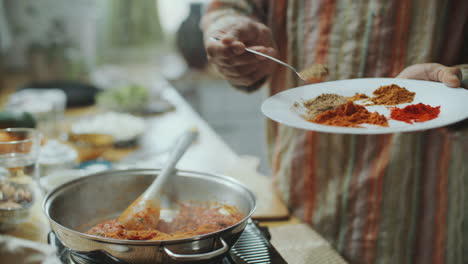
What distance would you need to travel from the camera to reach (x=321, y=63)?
2.15 ft

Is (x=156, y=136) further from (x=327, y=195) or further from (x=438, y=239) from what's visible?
(x=438, y=239)

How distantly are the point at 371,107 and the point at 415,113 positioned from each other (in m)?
0.05

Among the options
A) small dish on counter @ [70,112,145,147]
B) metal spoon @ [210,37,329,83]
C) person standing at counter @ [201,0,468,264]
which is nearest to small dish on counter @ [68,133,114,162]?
small dish on counter @ [70,112,145,147]

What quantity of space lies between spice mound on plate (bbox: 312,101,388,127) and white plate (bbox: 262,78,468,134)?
0.03 ft

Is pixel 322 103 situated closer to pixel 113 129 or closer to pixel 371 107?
pixel 371 107

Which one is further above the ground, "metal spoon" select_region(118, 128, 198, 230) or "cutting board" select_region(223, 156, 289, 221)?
"metal spoon" select_region(118, 128, 198, 230)

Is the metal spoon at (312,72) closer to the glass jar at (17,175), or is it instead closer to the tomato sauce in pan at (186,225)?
the tomato sauce in pan at (186,225)

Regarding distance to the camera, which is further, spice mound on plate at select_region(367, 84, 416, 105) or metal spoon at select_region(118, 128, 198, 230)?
metal spoon at select_region(118, 128, 198, 230)

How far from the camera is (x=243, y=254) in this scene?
0.63 meters

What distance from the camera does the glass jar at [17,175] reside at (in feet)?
2.66

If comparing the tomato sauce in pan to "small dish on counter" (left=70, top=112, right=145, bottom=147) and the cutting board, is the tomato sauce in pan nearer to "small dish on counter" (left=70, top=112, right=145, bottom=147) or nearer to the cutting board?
the cutting board

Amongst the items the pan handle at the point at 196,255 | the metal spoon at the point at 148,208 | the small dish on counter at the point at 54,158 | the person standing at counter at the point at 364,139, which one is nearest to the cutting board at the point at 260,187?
the person standing at counter at the point at 364,139

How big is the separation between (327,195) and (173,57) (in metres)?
2.86

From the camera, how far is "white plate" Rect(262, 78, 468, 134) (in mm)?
485
